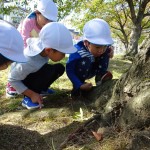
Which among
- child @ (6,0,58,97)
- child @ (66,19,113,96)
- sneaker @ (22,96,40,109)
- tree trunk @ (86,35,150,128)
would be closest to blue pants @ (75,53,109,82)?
child @ (66,19,113,96)

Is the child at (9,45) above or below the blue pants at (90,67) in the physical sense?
above

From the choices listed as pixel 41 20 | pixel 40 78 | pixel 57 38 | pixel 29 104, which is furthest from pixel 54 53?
pixel 41 20

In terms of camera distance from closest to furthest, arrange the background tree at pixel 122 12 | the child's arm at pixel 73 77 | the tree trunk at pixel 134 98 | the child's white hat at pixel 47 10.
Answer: the tree trunk at pixel 134 98
the child's arm at pixel 73 77
the child's white hat at pixel 47 10
the background tree at pixel 122 12

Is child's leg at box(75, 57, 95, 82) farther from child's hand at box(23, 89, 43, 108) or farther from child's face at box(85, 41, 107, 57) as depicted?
child's hand at box(23, 89, 43, 108)

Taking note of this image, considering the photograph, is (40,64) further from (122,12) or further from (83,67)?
(122,12)

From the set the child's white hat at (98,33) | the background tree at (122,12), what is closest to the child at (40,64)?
the child's white hat at (98,33)

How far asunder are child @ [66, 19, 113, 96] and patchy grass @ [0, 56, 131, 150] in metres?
0.17

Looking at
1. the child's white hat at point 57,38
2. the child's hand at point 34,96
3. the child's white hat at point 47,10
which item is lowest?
the child's hand at point 34,96

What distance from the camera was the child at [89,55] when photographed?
2346 millimetres

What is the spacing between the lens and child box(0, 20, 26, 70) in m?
1.51

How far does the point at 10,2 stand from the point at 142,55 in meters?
10.3

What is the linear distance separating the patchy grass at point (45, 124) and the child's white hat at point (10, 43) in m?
0.49

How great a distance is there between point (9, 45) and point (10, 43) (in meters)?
0.01

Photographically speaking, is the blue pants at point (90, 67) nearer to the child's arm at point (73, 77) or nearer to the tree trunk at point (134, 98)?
the child's arm at point (73, 77)
